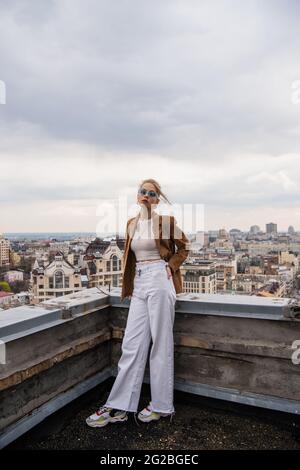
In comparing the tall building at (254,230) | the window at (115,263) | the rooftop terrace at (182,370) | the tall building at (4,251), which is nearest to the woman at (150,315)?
the rooftop terrace at (182,370)

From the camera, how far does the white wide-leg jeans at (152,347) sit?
2.42 meters

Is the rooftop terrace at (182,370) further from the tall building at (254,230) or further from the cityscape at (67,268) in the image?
the tall building at (254,230)

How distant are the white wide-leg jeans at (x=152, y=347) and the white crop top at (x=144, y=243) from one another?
8 cm

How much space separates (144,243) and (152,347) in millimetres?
704

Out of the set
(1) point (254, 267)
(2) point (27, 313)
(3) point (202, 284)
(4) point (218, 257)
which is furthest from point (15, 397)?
(1) point (254, 267)

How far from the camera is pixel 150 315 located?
8.02 feet

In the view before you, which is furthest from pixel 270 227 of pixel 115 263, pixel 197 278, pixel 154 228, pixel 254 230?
pixel 154 228

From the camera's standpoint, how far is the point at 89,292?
308 centimetres

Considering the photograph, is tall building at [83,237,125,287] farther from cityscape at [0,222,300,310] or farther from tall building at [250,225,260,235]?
tall building at [250,225,260,235]

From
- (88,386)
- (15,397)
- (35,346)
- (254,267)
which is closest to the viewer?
(15,397)

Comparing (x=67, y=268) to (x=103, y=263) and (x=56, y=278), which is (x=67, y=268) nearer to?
(x=56, y=278)

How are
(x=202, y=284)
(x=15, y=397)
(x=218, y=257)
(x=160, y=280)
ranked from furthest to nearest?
(x=218, y=257)
(x=202, y=284)
(x=160, y=280)
(x=15, y=397)
